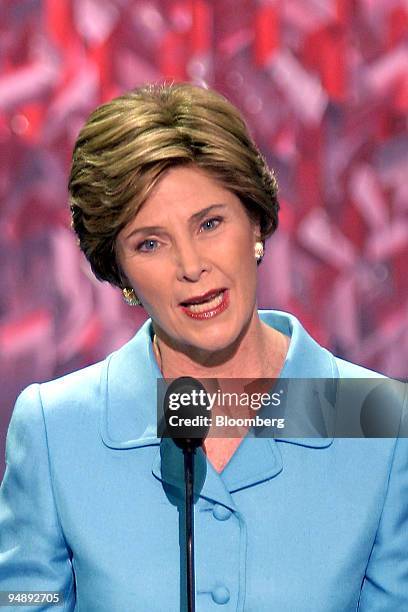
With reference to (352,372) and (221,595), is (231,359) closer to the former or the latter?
(352,372)

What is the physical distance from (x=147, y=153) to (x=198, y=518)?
425 mm

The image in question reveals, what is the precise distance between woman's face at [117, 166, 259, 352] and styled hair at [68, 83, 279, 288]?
18 mm

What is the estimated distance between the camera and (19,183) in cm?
195

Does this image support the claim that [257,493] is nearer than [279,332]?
Yes

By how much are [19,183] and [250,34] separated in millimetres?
451

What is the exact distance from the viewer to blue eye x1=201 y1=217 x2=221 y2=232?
136 centimetres

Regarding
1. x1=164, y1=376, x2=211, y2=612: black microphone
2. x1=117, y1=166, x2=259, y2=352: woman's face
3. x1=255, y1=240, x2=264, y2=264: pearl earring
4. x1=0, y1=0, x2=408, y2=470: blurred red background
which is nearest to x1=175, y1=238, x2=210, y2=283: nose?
x1=117, y1=166, x2=259, y2=352: woman's face

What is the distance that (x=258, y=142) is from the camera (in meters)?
1.94

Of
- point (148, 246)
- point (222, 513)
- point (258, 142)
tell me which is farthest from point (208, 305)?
point (258, 142)

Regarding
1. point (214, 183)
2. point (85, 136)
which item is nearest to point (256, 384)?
point (214, 183)

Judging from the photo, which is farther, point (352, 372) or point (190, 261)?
point (352, 372)

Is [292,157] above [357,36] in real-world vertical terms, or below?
below

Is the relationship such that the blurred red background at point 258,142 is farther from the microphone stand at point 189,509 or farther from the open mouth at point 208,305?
the microphone stand at point 189,509

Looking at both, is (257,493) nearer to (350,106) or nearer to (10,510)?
(10,510)
